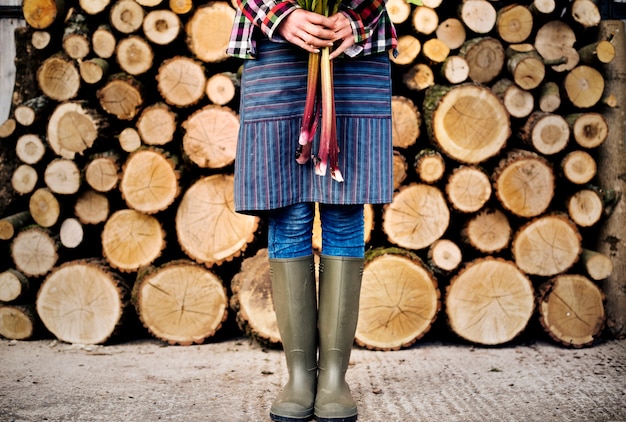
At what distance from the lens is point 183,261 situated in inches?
110

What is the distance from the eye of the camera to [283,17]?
1721mm

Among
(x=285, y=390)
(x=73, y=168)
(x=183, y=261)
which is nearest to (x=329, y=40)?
(x=285, y=390)

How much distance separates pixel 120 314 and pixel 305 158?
1.45 meters

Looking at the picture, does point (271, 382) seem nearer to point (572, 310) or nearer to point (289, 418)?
point (289, 418)

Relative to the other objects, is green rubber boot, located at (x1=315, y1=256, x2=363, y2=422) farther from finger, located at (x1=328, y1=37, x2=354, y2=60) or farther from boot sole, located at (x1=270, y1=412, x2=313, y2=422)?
finger, located at (x1=328, y1=37, x2=354, y2=60)

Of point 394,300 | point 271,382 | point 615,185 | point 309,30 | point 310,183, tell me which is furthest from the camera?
point 615,185

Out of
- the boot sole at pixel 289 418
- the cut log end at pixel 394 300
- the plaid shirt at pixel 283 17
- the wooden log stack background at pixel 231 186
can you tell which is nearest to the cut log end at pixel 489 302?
the wooden log stack background at pixel 231 186

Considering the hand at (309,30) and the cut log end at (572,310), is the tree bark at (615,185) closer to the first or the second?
the cut log end at (572,310)

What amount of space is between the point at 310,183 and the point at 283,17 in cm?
47

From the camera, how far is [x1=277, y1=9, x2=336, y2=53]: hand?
1700 mm

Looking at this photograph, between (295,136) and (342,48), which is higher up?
(342,48)

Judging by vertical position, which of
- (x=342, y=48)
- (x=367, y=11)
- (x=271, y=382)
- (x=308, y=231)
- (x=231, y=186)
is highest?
(x=367, y=11)

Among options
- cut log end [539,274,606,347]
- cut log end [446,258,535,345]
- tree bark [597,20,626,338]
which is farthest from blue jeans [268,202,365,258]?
tree bark [597,20,626,338]

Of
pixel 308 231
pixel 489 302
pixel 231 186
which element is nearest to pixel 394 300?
pixel 489 302
